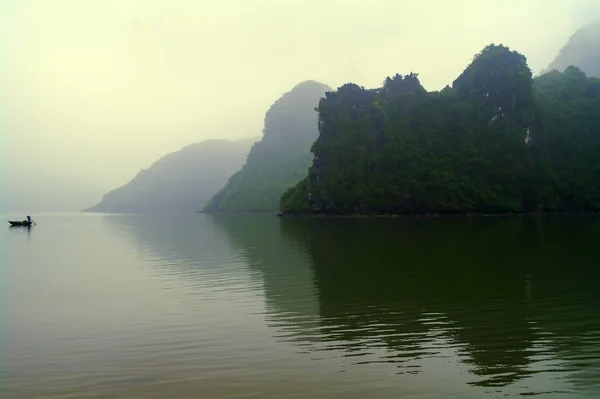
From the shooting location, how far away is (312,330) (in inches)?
679

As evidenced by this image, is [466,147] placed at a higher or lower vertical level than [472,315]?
higher

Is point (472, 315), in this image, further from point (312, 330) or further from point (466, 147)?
point (466, 147)

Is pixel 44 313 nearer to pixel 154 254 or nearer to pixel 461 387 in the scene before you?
pixel 461 387

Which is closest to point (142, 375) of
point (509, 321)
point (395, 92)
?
point (509, 321)

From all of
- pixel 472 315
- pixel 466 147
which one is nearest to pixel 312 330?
pixel 472 315

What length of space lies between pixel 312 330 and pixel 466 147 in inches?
5698

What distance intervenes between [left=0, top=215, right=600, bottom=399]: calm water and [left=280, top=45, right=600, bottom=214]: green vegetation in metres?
105

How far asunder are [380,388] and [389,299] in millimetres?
11266

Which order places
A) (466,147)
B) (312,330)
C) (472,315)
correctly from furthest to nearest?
1. (466,147)
2. (472,315)
3. (312,330)

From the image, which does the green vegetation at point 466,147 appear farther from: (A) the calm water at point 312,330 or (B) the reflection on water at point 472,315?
(A) the calm water at point 312,330

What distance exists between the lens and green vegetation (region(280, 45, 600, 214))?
135375mm

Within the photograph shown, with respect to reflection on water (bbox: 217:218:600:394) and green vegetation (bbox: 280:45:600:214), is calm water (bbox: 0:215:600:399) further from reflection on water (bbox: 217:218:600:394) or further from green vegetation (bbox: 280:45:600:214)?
green vegetation (bbox: 280:45:600:214)

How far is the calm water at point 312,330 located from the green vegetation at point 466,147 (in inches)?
4142

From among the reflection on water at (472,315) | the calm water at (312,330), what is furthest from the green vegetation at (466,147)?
the calm water at (312,330)
